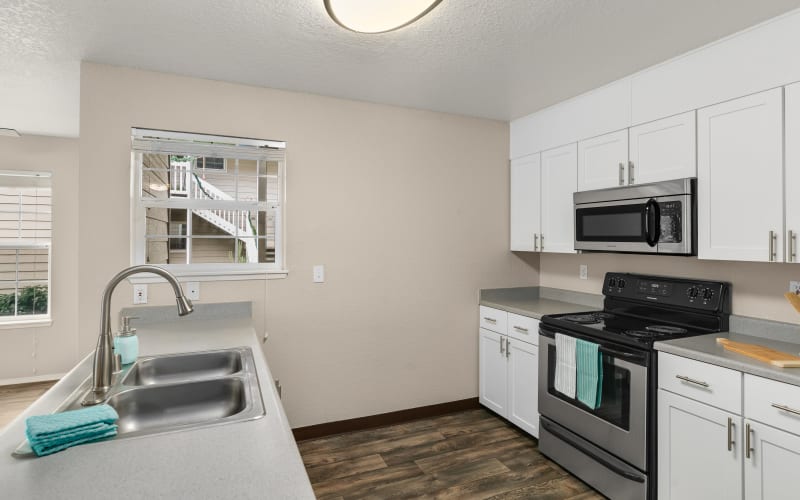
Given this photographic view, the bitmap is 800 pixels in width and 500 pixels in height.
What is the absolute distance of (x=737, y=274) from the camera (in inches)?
93.0

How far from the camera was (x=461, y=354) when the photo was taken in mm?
3469

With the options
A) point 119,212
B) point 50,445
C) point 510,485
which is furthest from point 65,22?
point 510,485

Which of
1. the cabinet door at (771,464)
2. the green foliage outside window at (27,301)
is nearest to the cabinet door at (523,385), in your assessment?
the cabinet door at (771,464)

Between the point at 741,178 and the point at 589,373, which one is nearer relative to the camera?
the point at 741,178

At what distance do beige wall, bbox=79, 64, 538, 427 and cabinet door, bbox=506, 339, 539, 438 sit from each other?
0.47 m

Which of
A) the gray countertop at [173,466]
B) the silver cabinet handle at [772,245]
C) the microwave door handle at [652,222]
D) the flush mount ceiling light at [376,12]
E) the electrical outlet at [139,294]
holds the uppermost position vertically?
the flush mount ceiling light at [376,12]

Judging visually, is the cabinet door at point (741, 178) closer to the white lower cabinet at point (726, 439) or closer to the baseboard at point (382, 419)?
the white lower cabinet at point (726, 439)

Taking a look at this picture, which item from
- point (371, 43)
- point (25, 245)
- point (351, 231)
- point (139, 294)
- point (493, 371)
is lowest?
point (493, 371)

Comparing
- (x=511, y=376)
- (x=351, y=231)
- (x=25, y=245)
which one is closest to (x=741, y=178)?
(x=511, y=376)

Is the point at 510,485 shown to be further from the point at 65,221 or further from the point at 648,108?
the point at 65,221

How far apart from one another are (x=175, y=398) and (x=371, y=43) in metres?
1.83

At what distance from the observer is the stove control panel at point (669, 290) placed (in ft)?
7.76

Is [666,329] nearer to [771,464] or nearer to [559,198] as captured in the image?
[771,464]

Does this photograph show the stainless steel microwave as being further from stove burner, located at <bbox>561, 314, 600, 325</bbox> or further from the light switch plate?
the light switch plate
